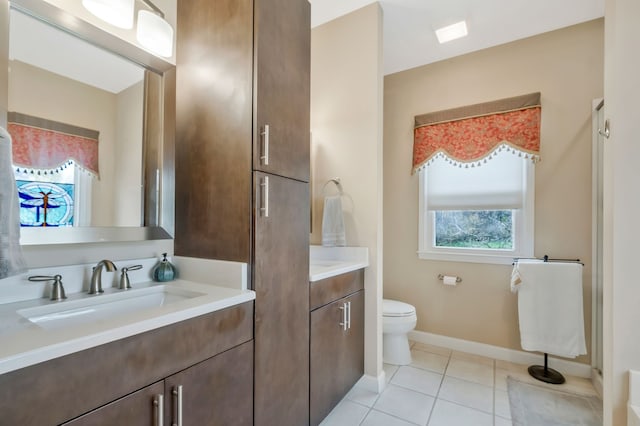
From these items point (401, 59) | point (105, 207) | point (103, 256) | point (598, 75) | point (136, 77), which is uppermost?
point (401, 59)

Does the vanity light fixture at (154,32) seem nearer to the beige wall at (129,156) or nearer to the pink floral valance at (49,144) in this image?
the beige wall at (129,156)

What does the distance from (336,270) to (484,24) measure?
2.27 m

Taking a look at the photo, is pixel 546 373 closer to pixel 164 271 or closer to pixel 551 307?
pixel 551 307

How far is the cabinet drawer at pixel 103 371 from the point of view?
2.21 feet

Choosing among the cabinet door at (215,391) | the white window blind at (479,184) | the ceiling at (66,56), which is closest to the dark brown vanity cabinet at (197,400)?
the cabinet door at (215,391)

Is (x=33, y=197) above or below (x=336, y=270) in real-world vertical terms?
above

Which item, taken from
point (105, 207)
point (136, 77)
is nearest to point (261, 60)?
point (136, 77)

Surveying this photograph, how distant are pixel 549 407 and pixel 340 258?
1.63 meters

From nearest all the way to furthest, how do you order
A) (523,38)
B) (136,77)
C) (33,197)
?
(33,197) < (136,77) < (523,38)

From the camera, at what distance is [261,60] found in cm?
133

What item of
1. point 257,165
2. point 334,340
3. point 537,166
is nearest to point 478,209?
point 537,166

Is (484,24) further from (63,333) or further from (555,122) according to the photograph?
(63,333)

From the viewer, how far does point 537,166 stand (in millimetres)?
2461

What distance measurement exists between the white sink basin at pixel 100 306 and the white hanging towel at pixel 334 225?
109cm
